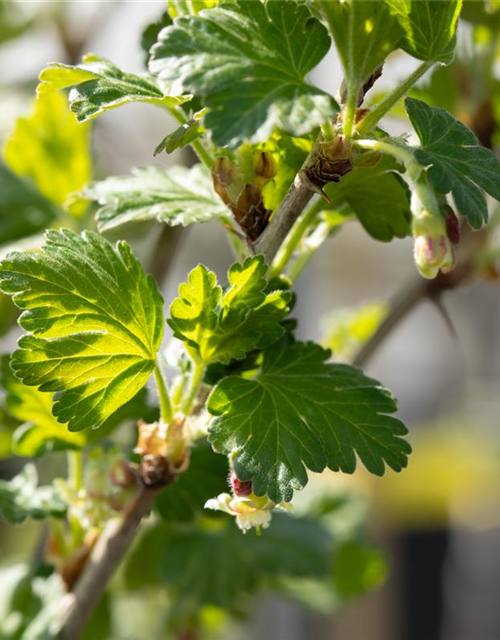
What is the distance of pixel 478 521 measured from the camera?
4.21m

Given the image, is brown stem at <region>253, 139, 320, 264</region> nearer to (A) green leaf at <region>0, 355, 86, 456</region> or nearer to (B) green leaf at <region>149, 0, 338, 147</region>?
(B) green leaf at <region>149, 0, 338, 147</region>

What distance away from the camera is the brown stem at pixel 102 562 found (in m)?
0.63

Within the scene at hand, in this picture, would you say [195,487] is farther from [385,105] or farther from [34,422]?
[385,105]

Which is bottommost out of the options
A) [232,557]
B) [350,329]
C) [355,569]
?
[355,569]

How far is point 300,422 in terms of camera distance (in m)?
0.53

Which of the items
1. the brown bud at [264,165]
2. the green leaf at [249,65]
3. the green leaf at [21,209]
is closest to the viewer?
the green leaf at [249,65]

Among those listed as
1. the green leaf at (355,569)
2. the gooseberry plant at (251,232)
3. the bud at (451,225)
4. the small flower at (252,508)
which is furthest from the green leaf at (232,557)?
the bud at (451,225)

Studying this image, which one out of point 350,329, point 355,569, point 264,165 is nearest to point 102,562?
point 264,165

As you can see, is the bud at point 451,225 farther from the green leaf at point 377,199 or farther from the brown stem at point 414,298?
the brown stem at point 414,298

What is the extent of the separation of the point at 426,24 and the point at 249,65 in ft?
0.36

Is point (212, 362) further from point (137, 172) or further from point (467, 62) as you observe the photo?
point (467, 62)

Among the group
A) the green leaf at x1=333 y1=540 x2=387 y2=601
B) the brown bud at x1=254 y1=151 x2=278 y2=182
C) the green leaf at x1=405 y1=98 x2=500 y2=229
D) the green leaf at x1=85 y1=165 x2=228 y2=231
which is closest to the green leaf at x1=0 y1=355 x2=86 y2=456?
the green leaf at x1=85 y1=165 x2=228 y2=231

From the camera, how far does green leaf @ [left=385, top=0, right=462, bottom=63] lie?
0.48 meters

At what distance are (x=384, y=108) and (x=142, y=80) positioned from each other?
0.49 feet
